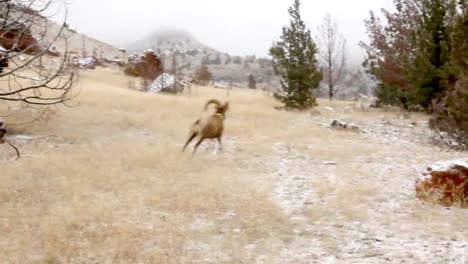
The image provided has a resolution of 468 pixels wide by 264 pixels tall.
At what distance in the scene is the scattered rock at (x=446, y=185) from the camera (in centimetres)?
895

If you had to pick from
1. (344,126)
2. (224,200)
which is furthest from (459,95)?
(224,200)

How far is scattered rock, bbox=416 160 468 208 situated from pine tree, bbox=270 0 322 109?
15.6 m

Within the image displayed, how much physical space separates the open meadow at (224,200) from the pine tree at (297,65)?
7574 millimetres

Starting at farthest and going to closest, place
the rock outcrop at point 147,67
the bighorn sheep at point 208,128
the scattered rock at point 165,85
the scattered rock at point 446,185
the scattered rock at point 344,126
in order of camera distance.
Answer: the rock outcrop at point 147,67 → the scattered rock at point 165,85 → the scattered rock at point 344,126 → the bighorn sheep at point 208,128 → the scattered rock at point 446,185

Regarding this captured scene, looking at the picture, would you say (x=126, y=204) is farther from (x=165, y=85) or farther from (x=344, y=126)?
(x=165, y=85)

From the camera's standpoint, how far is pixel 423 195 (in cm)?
926

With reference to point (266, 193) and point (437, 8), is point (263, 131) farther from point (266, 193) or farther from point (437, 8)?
point (437, 8)

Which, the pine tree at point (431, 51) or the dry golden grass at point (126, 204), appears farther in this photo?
the pine tree at point (431, 51)

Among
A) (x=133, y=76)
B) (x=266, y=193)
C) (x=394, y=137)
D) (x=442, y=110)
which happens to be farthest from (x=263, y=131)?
(x=133, y=76)

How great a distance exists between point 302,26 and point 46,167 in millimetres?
16791

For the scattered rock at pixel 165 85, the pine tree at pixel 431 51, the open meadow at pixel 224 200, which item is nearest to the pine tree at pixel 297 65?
the pine tree at pixel 431 51

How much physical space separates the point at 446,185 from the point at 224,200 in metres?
3.87

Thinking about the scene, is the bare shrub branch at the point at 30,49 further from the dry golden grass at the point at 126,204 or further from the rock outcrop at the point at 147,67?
the rock outcrop at the point at 147,67

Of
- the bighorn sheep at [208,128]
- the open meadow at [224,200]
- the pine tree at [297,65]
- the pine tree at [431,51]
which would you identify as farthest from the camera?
the pine tree at [297,65]
